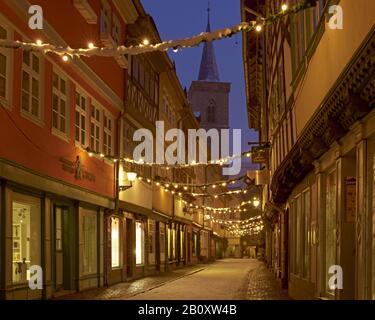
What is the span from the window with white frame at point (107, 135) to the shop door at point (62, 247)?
13.7 ft

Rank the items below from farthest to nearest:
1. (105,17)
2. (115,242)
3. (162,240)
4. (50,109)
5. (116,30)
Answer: (162,240) < (116,30) < (115,242) < (105,17) < (50,109)

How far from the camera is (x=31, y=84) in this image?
15508 millimetres

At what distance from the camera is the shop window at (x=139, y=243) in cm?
2906

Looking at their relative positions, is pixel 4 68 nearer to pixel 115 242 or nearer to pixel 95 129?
pixel 95 129

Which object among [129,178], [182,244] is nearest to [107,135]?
[129,178]

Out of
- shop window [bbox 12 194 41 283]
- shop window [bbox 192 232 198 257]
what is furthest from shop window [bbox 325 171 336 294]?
shop window [bbox 192 232 198 257]

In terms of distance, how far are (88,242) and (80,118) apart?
4.02 metres

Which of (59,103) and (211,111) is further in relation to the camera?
(211,111)

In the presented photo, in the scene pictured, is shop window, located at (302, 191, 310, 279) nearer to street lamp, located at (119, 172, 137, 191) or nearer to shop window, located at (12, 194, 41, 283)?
shop window, located at (12, 194, 41, 283)

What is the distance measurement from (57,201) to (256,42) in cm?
1813

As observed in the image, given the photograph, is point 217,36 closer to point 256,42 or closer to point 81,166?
point 81,166

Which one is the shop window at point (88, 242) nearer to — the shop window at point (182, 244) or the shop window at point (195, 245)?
the shop window at point (182, 244)
